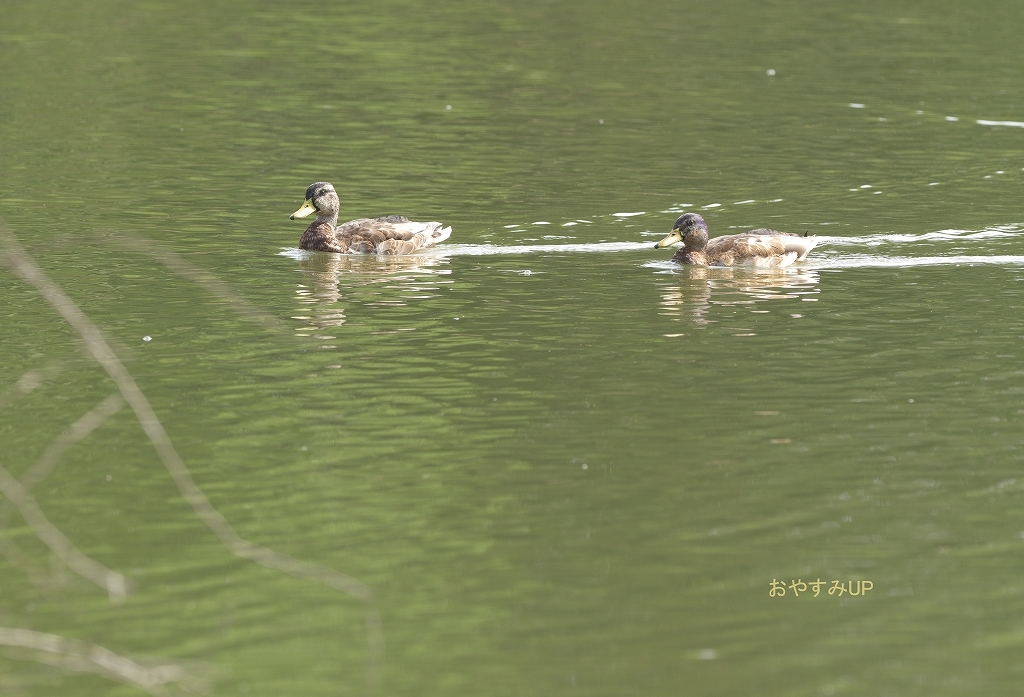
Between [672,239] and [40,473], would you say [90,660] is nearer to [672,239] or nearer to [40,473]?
[40,473]

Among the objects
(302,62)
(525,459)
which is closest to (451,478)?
(525,459)

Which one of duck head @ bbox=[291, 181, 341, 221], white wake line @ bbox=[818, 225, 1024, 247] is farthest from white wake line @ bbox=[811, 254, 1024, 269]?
duck head @ bbox=[291, 181, 341, 221]

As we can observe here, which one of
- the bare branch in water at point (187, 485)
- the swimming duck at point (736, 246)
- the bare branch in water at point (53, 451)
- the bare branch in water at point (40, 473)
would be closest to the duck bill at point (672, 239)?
the swimming duck at point (736, 246)

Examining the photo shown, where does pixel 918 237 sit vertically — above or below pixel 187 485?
below

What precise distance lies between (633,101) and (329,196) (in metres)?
11.7

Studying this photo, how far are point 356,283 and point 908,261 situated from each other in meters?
6.11

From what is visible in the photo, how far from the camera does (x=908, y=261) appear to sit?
1902 centimetres

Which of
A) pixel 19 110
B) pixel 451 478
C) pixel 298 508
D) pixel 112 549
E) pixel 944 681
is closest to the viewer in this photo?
pixel 944 681

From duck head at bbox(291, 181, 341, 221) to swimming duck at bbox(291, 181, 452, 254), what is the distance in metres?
0.42

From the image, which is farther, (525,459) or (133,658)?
(525,459)

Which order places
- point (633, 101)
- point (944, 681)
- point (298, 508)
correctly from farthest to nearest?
1. point (633, 101)
2. point (298, 508)
3. point (944, 681)

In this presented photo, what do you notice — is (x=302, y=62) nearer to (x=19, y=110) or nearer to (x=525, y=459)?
(x=19, y=110)

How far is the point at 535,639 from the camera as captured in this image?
Result: 8836 mm

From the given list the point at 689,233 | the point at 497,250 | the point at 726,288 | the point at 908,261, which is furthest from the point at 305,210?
the point at 908,261
